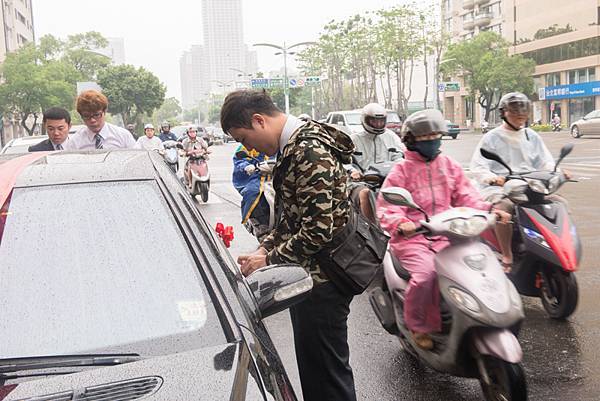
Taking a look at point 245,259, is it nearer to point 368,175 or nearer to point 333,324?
point 333,324

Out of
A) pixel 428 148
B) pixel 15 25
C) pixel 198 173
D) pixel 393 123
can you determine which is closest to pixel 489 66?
pixel 393 123

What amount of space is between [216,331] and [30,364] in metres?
0.50

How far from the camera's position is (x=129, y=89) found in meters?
62.4

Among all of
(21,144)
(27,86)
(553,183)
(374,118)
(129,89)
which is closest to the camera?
(553,183)

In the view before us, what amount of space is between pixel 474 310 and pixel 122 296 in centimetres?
176

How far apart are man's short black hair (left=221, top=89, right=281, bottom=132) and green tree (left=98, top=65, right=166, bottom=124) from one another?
6141cm

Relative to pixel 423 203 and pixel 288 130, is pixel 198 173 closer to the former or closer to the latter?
pixel 423 203

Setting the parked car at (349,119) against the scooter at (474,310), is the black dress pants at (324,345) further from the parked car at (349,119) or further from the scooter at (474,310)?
the parked car at (349,119)

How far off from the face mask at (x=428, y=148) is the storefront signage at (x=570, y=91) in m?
52.2

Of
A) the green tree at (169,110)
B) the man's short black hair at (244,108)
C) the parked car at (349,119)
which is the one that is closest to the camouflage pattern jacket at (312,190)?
the man's short black hair at (244,108)

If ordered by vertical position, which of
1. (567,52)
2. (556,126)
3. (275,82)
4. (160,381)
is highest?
(567,52)

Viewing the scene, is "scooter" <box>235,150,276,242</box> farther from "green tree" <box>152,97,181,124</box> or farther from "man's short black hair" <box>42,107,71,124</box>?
"green tree" <box>152,97,181,124</box>

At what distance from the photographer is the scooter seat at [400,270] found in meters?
3.79

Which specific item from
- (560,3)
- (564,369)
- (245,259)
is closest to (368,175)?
(564,369)
